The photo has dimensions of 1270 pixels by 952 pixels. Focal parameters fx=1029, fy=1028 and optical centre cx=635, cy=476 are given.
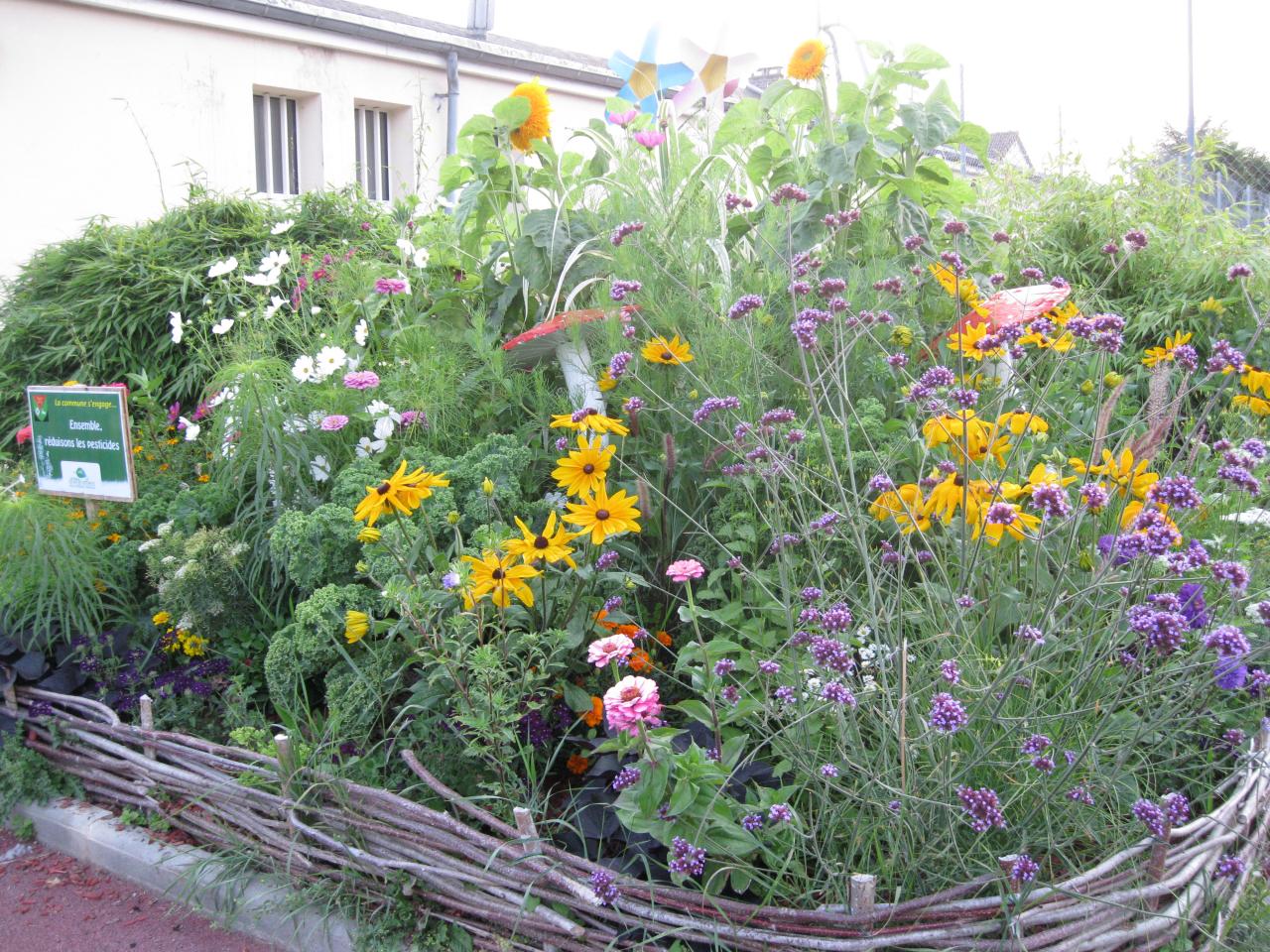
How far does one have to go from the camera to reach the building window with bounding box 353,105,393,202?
1295 centimetres

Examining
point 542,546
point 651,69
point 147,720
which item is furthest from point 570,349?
point 651,69

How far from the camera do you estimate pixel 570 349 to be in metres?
2.98

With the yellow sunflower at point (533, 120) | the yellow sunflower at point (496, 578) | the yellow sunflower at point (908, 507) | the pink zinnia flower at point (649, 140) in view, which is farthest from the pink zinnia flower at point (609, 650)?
the yellow sunflower at point (533, 120)

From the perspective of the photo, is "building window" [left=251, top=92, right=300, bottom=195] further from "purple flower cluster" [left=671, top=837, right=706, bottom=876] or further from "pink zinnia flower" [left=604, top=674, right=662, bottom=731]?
"purple flower cluster" [left=671, top=837, right=706, bottom=876]

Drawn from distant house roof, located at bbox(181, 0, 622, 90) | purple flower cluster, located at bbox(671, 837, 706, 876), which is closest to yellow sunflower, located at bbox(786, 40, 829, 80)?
purple flower cluster, located at bbox(671, 837, 706, 876)

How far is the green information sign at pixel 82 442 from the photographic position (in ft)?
10.3

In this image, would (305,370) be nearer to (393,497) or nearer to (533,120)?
(533,120)

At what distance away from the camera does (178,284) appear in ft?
17.9

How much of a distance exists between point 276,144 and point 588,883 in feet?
39.3

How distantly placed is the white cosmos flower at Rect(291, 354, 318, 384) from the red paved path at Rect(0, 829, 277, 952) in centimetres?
150

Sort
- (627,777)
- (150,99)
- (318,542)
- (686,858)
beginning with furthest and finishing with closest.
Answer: (150,99), (318,542), (627,777), (686,858)

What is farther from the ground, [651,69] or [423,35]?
[423,35]

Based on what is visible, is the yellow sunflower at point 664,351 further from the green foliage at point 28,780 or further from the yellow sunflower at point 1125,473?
the green foliage at point 28,780

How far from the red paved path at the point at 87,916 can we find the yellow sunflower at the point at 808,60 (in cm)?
291
